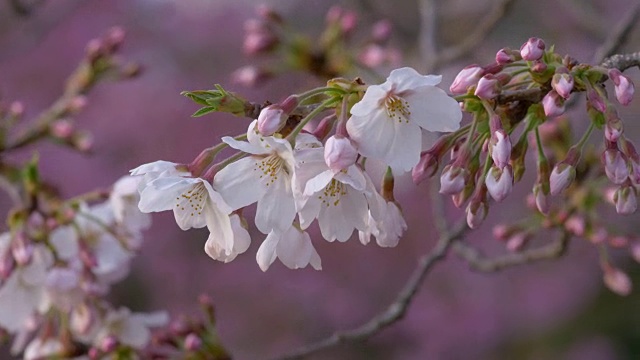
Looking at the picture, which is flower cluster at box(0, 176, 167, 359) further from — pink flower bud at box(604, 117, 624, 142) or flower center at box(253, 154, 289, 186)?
pink flower bud at box(604, 117, 624, 142)

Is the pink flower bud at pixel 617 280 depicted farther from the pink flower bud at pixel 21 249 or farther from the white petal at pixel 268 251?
the pink flower bud at pixel 21 249

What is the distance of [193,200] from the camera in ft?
4.01

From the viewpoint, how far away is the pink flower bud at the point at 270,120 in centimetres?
109

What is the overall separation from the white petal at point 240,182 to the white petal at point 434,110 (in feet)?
0.75

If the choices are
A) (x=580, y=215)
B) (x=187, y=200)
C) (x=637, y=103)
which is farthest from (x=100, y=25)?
(x=187, y=200)

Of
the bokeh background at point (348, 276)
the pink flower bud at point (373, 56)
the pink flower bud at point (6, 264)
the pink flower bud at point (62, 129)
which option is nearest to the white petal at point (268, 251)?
the pink flower bud at point (6, 264)

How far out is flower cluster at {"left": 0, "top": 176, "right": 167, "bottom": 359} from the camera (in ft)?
6.36

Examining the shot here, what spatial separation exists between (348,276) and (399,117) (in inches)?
172

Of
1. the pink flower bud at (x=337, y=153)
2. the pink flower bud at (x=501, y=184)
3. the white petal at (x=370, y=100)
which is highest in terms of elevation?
the white petal at (x=370, y=100)

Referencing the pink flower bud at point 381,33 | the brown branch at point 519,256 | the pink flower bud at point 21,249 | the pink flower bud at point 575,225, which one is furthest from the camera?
the pink flower bud at point 381,33

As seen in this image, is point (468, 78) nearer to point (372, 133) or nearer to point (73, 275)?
point (372, 133)

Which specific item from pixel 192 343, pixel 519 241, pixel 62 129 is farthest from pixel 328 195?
pixel 62 129

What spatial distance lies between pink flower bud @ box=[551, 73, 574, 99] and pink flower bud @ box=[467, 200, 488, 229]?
0.21 m

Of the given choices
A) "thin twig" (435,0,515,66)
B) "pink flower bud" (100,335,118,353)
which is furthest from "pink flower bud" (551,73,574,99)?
"thin twig" (435,0,515,66)
